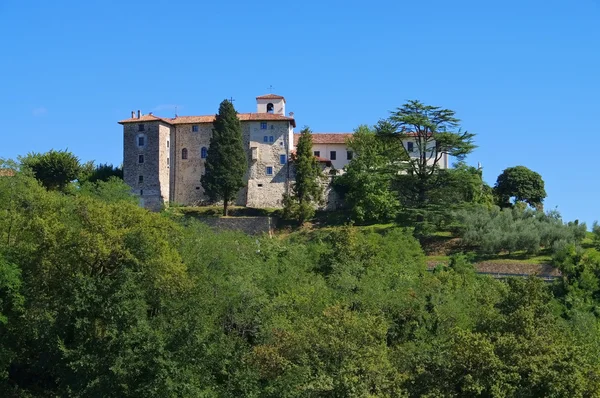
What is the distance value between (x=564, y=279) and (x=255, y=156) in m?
31.4

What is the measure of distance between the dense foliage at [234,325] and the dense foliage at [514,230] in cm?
1199

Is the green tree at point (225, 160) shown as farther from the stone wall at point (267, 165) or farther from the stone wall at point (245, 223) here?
the stone wall at point (267, 165)

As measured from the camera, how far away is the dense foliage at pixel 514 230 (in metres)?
58.0

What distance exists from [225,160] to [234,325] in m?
30.2

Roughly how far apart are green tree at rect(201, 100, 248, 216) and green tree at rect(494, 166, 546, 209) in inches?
777

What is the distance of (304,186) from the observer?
69.7 meters

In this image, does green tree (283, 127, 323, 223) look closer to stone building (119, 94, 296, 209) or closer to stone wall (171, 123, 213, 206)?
stone building (119, 94, 296, 209)

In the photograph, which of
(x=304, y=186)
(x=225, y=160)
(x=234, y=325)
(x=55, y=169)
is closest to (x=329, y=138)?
(x=304, y=186)

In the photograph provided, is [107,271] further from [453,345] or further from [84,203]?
[453,345]

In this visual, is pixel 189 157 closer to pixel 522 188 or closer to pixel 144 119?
pixel 144 119

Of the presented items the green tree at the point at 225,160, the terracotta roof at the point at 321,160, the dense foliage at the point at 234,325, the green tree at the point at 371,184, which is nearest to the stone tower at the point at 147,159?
the green tree at the point at 225,160

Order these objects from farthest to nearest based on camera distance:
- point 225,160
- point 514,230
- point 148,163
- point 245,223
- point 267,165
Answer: point 267,165 → point 148,163 → point 225,160 → point 245,223 → point 514,230

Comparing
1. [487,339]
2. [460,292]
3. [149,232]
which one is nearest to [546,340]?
[487,339]

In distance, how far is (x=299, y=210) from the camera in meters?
67.9
